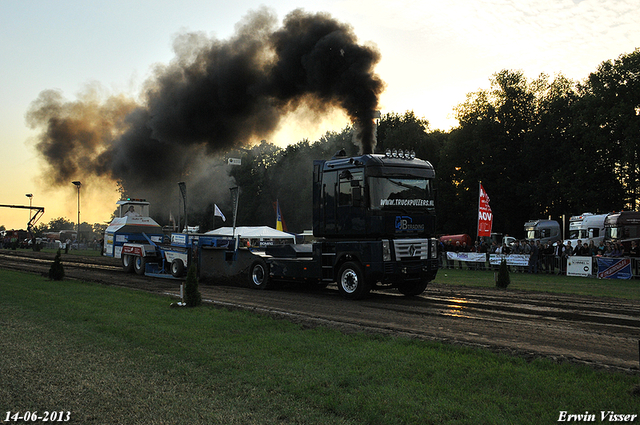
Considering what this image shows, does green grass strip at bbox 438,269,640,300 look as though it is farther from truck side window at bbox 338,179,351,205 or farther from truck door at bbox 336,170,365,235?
truck side window at bbox 338,179,351,205

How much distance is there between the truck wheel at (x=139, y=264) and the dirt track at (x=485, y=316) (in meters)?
5.97

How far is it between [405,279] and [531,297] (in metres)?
3.97

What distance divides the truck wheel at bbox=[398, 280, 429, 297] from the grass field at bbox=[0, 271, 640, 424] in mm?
6412

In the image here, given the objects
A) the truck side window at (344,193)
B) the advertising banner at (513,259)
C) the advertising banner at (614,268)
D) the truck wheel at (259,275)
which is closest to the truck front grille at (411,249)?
the truck side window at (344,193)

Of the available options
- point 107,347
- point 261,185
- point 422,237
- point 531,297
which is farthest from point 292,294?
point 261,185

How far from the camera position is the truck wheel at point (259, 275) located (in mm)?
16427

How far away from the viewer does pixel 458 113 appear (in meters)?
60.0

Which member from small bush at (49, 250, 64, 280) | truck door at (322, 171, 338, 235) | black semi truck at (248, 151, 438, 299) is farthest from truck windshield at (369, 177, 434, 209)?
small bush at (49, 250, 64, 280)

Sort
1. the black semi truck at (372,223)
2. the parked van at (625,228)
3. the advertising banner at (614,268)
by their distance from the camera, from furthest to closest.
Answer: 1. the parked van at (625,228)
2. the advertising banner at (614,268)
3. the black semi truck at (372,223)

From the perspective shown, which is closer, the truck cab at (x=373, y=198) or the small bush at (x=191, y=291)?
the small bush at (x=191, y=291)

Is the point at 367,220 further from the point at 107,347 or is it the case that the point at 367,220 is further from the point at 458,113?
the point at 458,113

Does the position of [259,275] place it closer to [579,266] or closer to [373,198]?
[373,198]

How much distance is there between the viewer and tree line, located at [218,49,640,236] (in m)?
45.5

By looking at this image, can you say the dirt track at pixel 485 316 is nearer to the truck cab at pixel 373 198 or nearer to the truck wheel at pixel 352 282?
the truck wheel at pixel 352 282
